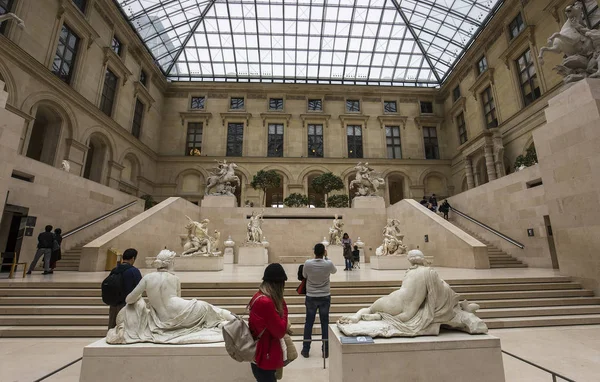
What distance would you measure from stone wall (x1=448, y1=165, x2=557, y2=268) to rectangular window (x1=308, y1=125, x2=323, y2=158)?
51.9ft

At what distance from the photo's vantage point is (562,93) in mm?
7828

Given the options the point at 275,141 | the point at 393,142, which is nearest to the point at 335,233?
the point at 275,141

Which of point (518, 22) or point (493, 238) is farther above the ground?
point (518, 22)

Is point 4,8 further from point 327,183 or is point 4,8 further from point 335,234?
point 327,183

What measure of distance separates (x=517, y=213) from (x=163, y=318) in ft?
45.1

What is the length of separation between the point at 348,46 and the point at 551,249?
24.8 meters

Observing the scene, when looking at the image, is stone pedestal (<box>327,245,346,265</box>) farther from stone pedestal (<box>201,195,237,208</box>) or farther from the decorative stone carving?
stone pedestal (<box>201,195,237,208</box>)

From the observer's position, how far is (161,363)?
2936 mm

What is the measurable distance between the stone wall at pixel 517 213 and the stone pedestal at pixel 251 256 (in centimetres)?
1057

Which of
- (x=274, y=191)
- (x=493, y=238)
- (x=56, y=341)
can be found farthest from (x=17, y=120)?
(x=274, y=191)

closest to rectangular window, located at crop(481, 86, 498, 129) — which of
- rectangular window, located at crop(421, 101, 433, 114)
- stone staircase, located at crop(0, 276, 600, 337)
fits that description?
rectangular window, located at crop(421, 101, 433, 114)

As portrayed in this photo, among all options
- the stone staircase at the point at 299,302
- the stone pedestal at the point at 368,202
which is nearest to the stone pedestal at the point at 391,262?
the stone staircase at the point at 299,302

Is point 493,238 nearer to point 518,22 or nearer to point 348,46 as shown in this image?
point 518,22

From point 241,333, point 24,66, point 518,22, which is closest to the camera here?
point 241,333
